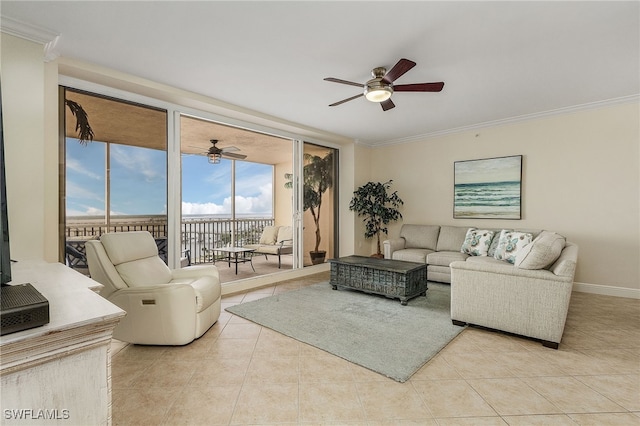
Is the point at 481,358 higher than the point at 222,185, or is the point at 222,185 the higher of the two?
the point at 222,185

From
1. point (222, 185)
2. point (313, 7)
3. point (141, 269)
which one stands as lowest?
point (141, 269)

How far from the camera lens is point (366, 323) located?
10.3 feet

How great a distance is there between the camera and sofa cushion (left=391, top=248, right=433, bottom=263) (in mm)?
4883

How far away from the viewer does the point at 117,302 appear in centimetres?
262

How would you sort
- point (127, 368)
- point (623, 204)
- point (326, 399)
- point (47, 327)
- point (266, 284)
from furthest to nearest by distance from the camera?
point (266, 284)
point (623, 204)
point (127, 368)
point (326, 399)
point (47, 327)

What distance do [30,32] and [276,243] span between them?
4.94 meters

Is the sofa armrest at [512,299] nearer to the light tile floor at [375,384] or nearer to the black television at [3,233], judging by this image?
the light tile floor at [375,384]

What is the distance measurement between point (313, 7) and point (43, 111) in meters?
2.34

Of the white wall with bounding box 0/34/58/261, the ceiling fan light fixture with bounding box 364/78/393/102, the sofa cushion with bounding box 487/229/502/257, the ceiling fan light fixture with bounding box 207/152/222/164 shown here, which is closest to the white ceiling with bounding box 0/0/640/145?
the ceiling fan light fixture with bounding box 364/78/393/102

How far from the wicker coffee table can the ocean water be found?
1804 mm

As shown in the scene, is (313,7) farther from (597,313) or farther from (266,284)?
(597,313)

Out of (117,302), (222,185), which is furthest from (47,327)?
(222,185)

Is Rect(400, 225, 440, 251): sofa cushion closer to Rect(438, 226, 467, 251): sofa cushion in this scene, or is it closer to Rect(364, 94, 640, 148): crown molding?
Rect(438, 226, 467, 251): sofa cushion

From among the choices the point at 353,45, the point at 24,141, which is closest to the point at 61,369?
the point at 24,141
